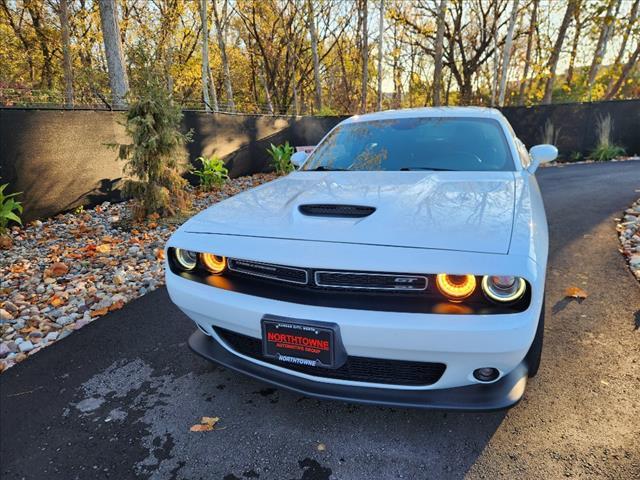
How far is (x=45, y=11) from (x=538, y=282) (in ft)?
79.7

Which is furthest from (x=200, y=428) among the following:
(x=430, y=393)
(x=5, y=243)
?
(x=5, y=243)

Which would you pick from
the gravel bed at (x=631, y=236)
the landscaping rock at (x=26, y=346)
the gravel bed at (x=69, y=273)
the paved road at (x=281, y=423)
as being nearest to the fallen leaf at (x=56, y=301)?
the gravel bed at (x=69, y=273)

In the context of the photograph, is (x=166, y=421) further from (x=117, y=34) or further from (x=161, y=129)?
(x=117, y=34)

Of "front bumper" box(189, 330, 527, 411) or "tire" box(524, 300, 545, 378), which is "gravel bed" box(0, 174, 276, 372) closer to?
"front bumper" box(189, 330, 527, 411)

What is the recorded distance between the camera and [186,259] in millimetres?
1982

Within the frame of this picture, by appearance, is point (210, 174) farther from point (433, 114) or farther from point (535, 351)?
point (535, 351)

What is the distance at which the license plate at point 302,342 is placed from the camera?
1.52 meters

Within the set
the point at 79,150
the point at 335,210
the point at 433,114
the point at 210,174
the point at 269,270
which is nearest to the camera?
the point at 269,270

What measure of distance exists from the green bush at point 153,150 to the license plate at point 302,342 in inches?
168

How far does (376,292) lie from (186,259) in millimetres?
1018

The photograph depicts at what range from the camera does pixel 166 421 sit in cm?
199

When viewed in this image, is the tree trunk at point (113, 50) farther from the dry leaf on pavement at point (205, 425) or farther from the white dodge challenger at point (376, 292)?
the dry leaf on pavement at point (205, 425)

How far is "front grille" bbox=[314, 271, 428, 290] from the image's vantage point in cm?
152

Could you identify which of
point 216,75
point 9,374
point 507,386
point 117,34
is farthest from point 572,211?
point 216,75
